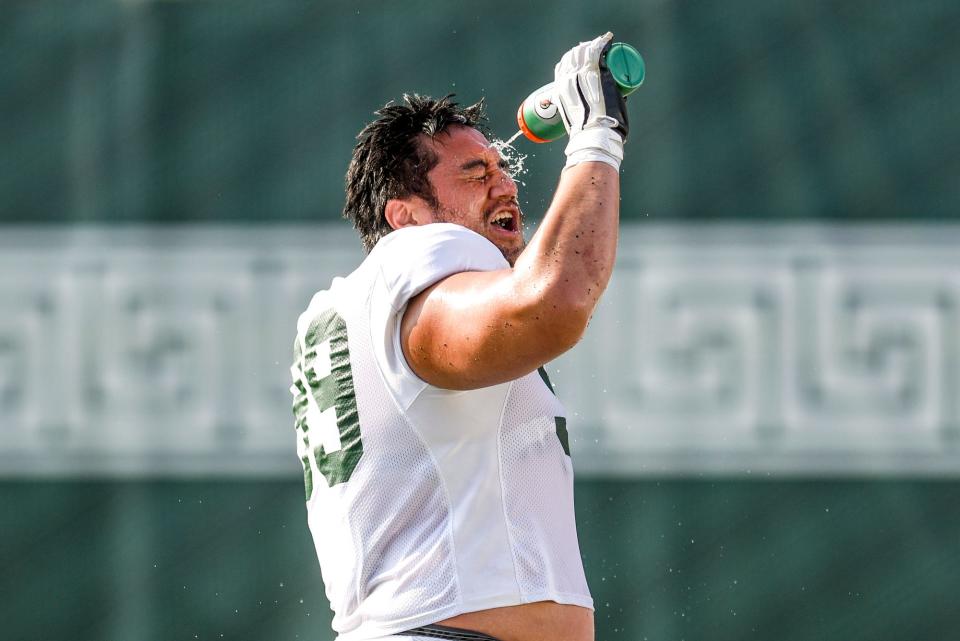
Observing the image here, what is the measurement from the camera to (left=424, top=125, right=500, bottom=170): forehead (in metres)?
2.22

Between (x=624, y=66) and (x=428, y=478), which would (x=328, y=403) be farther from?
(x=624, y=66)

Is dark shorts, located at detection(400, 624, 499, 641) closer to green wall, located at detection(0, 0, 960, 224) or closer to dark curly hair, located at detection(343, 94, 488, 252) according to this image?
dark curly hair, located at detection(343, 94, 488, 252)

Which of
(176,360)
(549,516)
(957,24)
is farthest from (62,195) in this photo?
(957,24)

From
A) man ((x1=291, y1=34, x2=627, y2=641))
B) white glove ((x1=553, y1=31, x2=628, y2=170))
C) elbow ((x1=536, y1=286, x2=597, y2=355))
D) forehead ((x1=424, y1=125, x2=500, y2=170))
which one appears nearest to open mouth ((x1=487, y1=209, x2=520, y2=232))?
forehead ((x1=424, y1=125, x2=500, y2=170))

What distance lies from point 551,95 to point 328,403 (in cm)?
56

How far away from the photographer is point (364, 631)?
1777mm

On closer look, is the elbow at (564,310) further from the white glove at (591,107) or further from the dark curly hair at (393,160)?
the dark curly hair at (393,160)

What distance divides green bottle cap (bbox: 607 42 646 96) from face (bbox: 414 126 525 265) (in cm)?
52

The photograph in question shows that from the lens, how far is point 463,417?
1754 millimetres

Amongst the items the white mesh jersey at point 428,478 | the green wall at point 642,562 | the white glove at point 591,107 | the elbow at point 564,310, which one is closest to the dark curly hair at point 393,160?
the white mesh jersey at point 428,478

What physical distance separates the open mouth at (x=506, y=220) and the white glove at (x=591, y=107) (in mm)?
473

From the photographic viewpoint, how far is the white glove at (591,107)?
1619mm

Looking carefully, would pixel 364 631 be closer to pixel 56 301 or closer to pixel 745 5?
pixel 56 301

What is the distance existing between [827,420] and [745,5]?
1119 mm
